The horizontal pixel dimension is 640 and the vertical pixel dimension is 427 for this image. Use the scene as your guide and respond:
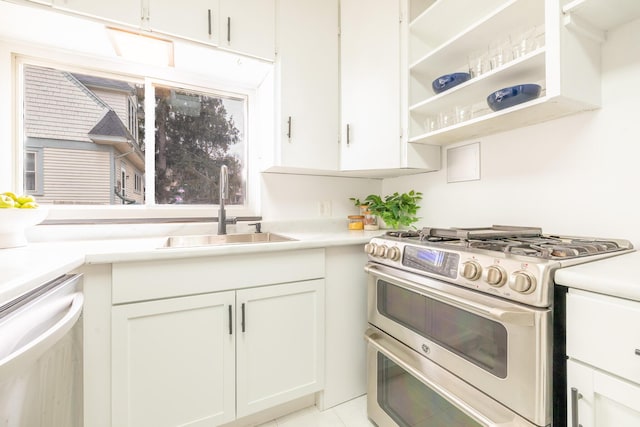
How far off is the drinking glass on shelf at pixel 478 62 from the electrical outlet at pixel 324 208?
1.19m

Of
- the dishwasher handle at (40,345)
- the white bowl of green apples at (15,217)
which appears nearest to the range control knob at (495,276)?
the dishwasher handle at (40,345)

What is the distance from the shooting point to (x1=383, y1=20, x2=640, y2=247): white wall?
3.61 ft

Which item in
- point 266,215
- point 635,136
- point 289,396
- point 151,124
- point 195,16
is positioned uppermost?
point 195,16

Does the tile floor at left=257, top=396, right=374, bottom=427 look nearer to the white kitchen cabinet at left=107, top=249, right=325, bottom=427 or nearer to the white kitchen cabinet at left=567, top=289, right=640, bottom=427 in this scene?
the white kitchen cabinet at left=107, top=249, right=325, bottom=427

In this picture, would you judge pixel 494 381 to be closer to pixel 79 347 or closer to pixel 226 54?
pixel 79 347

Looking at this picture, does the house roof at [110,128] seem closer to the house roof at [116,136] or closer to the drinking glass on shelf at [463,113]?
the house roof at [116,136]

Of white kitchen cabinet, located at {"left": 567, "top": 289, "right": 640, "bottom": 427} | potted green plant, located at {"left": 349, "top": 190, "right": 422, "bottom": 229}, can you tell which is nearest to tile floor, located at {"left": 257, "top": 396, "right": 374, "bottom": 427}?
white kitchen cabinet, located at {"left": 567, "top": 289, "right": 640, "bottom": 427}

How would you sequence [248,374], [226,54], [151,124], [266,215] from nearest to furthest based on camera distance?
1. [248,374]
2. [226,54]
3. [151,124]
4. [266,215]

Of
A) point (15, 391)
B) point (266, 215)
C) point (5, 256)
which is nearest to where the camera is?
point (15, 391)

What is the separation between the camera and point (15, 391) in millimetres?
636

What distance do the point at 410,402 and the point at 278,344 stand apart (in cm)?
63

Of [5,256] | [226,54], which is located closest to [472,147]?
[226,54]

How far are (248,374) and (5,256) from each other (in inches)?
39.8

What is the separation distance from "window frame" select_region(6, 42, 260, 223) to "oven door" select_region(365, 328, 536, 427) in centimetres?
119
